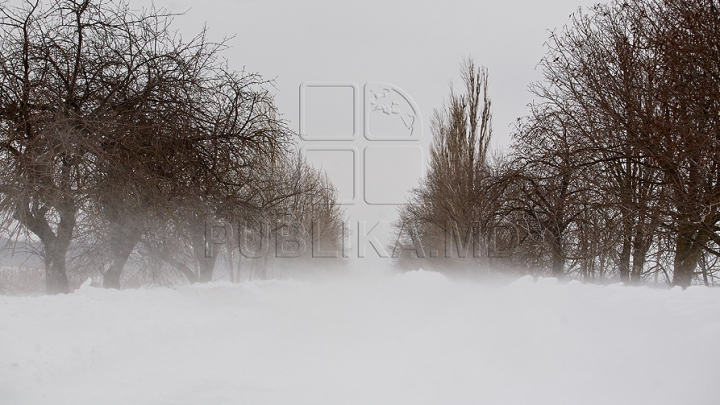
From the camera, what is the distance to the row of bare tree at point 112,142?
9.66 m

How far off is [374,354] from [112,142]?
20.9 feet

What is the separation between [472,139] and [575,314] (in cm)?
2154

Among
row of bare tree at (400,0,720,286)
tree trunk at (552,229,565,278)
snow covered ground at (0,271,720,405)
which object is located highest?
row of bare tree at (400,0,720,286)

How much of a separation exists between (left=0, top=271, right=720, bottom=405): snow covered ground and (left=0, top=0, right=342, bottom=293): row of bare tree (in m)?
2.08

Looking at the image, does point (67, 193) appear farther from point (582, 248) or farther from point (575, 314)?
point (582, 248)

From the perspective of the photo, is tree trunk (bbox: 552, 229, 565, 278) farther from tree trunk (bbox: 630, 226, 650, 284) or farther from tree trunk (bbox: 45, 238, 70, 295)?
tree trunk (bbox: 45, 238, 70, 295)

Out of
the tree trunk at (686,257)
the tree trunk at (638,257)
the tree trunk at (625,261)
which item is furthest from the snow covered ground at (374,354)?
the tree trunk at (625,261)

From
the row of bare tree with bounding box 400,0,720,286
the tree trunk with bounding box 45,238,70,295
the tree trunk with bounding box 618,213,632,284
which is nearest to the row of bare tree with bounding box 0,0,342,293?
the tree trunk with bounding box 45,238,70,295

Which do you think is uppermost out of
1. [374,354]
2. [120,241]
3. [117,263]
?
[120,241]

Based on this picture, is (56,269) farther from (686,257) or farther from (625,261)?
(625,261)

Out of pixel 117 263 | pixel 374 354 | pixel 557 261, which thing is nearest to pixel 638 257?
pixel 557 261

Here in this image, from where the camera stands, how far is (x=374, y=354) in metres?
6.97

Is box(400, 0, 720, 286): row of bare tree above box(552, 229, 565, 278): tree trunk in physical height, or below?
above

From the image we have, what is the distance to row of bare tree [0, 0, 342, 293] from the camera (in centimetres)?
966
